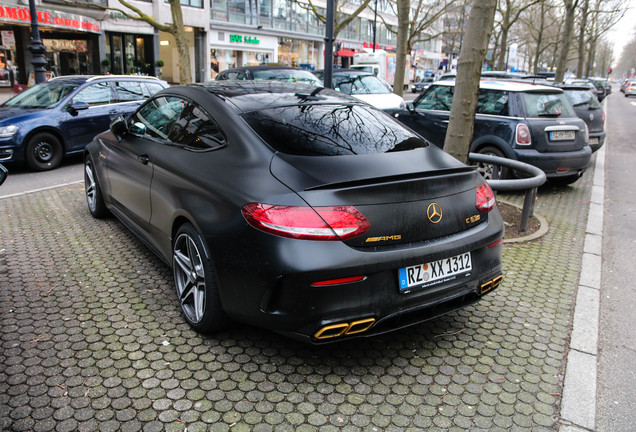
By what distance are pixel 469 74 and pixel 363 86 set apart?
8007mm

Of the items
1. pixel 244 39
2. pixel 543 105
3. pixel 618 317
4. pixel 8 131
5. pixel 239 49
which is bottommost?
pixel 618 317

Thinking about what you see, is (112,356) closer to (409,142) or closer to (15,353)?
(15,353)

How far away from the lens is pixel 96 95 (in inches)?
380

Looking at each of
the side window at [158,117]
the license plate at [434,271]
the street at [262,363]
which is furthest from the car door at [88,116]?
the license plate at [434,271]

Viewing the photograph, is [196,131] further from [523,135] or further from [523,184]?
[523,135]

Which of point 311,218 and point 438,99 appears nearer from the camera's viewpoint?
point 311,218

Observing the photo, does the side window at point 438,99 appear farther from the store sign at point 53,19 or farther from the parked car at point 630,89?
the parked car at point 630,89

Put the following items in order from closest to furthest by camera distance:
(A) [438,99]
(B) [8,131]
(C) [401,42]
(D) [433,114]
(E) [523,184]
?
(E) [523,184] < (B) [8,131] < (D) [433,114] < (A) [438,99] < (C) [401,42]

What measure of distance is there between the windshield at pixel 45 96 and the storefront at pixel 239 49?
29.6 m

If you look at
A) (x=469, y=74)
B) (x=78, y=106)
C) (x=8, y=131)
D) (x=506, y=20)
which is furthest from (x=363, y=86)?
(x=506, y=20)

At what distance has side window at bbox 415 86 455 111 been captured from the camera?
918 cm

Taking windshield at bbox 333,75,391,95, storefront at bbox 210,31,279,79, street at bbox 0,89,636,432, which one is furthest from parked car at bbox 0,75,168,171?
storefront at bbox 210,31,279,79

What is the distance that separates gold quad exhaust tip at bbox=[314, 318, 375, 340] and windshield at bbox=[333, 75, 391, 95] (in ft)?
37.5

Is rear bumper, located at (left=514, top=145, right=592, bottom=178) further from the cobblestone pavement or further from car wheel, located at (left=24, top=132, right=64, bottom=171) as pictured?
car wheel, located at (left=24, top=132, right=64, bottom=171)
